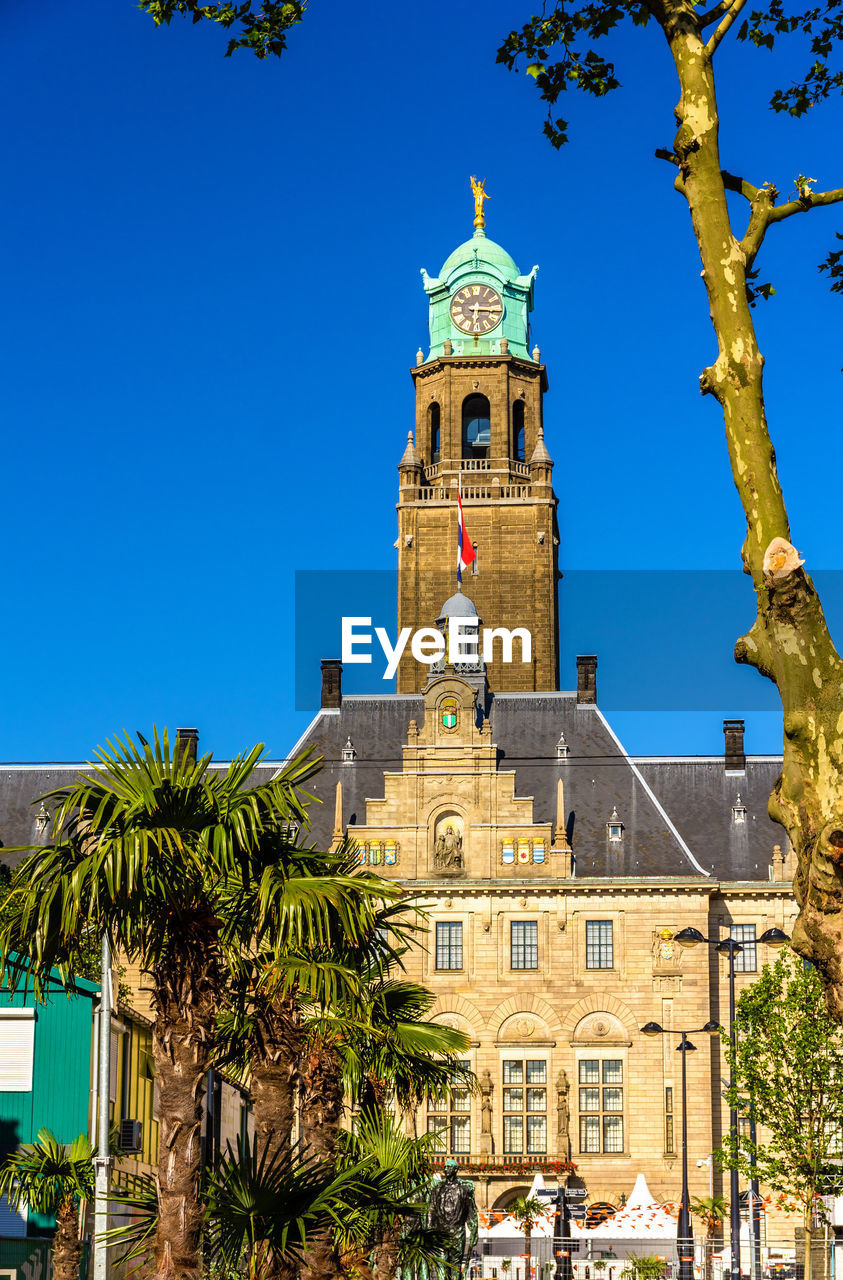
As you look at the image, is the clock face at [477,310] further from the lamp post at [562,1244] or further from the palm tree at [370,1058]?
the palm tree at [370,1058]

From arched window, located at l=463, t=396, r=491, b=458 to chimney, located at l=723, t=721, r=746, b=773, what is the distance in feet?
73.7

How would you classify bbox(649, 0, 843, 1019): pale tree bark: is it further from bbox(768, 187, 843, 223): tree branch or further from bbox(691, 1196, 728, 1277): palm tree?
bbox(691, 1196, 728, 1277): palm tree

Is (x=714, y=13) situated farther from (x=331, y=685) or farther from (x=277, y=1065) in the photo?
(x=331, y=685)

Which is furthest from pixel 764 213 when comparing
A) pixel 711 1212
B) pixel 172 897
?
pixel 711 1212

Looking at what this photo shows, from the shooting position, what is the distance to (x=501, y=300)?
307ft

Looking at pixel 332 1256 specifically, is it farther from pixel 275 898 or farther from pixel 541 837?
pixel 541 837

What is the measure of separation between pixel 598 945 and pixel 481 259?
40.7 m

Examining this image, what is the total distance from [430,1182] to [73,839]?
29.1 feet

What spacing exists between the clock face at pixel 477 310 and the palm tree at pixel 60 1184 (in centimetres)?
6667

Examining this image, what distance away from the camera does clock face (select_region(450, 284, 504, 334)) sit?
93562 millimetres

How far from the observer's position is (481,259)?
94938mm

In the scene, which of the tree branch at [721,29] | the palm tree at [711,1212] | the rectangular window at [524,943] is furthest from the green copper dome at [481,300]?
the tree branch at [721,29]

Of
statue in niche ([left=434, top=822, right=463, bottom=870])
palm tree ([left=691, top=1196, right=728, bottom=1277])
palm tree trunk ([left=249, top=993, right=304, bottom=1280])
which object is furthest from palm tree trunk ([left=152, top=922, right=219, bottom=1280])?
statue in niche ([left=434, top=822, right=463, bottom=870])

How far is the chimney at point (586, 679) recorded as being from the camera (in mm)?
78000
